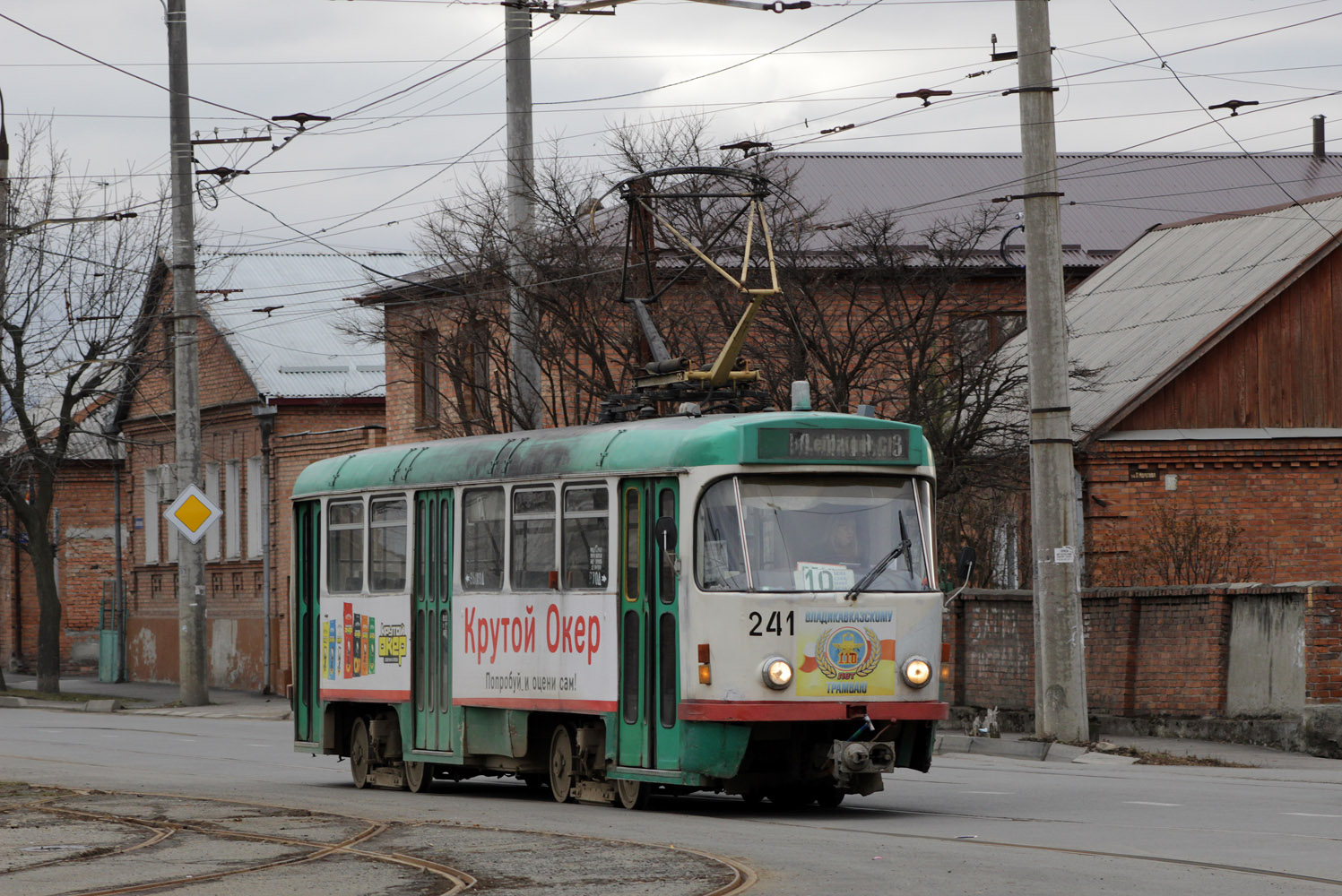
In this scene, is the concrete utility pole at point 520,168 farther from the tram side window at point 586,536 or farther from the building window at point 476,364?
the tram side window at point 586,536

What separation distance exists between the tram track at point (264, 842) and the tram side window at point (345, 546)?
9.10 feet

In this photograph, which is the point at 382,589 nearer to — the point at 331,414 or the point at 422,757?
the point at 422,757

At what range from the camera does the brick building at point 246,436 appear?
42.6 metres

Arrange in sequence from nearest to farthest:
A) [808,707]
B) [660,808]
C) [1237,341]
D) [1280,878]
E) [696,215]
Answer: [1280,878] < [808,707] < [660,808] < [696,215] < [1237,341]

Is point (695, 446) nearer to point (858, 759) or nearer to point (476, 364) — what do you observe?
point (858, 759)

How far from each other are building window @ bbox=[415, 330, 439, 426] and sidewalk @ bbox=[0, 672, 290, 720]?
18.9 ft

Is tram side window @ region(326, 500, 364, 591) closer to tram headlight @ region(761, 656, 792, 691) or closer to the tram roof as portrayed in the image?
the tram roof

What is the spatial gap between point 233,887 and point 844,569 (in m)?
5.24

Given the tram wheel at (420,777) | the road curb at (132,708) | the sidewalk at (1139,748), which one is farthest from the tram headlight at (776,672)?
the road curb at (132,708)

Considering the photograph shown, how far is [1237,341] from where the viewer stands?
3045 centimetres

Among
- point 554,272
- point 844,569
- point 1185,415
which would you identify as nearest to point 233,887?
point 844,569

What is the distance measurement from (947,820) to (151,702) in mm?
26941

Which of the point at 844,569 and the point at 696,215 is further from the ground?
the point at 696,215

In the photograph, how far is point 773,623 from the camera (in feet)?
44.8
